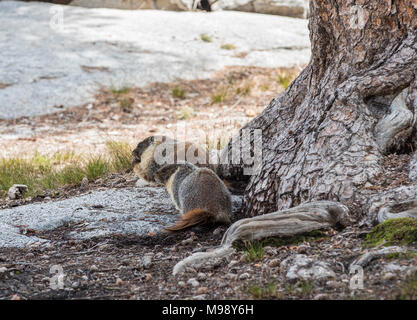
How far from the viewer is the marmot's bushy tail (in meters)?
4.47

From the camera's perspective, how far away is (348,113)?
13.6 feet

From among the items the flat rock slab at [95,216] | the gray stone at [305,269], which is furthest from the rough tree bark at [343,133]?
the flat rock slab at [95,216]

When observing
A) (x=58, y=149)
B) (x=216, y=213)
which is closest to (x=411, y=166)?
(x=216, y=213)

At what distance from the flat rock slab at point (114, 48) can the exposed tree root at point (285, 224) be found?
7642 millimetres

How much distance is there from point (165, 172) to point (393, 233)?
276cm

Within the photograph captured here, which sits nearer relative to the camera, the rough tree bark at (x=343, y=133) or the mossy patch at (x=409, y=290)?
the mossy patch at (x=409, y=290)

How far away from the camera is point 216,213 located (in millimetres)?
4625

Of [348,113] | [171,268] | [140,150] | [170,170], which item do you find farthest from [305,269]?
[140,150]

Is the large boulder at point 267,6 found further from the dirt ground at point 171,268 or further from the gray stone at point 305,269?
the gray stone at point 305,269

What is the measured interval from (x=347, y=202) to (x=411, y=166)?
55 centimetres

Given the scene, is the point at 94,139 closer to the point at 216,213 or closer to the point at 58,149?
the point at 58,149

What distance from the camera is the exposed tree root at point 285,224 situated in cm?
361

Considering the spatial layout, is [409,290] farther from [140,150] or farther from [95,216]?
[140,150]
